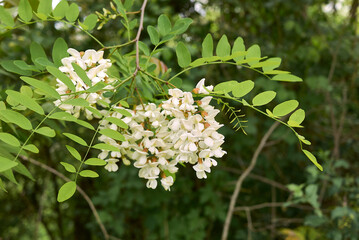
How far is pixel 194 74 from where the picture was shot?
1.76 m

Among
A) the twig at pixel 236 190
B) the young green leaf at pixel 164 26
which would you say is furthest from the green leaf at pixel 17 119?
the twig at pixel 236 190

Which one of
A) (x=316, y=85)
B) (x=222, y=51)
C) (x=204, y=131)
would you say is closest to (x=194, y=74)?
(x=316, y=85)

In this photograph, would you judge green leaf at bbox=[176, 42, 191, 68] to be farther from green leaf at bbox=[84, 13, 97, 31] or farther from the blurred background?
the blurred background

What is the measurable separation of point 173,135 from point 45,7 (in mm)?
338

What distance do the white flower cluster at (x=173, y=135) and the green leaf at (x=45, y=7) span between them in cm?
24

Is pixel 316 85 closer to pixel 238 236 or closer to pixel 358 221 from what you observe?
pixel 358 221

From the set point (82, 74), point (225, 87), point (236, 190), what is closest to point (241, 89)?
point (225, 87)

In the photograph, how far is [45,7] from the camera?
2.18 ft

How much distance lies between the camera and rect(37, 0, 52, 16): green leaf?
0.66 metres

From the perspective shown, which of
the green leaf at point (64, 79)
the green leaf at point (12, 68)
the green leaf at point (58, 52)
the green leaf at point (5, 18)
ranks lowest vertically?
the green leaf at point (12, 68)

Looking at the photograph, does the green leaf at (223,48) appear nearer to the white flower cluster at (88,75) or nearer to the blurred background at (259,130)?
the white flower cluster at (88,75)

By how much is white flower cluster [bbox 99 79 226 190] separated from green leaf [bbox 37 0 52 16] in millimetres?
236

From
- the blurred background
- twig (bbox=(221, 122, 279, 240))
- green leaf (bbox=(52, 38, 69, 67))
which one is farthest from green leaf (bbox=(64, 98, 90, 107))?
the blurred background

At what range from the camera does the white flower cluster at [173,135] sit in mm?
543
